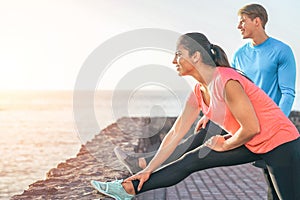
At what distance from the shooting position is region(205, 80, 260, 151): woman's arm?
10.7ft

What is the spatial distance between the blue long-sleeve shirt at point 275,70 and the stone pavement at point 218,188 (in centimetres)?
243

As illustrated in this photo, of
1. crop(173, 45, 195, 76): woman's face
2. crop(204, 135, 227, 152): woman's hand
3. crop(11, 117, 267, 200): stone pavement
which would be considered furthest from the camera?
crop(11, 117, 267, 200): stone pavement

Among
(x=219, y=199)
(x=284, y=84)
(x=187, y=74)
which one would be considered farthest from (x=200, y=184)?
(x=187, y=74)

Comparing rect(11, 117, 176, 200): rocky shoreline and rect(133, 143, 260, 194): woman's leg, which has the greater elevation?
rect(11, 117, 176, 200): rocky shoreline

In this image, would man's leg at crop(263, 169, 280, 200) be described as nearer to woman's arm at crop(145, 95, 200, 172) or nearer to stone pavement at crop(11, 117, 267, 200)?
woman's arm at crop(145, 95, 200, 172)

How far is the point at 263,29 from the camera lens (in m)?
4.14

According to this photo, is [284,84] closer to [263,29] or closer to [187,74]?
[263,29]

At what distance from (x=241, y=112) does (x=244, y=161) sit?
19.2 inches

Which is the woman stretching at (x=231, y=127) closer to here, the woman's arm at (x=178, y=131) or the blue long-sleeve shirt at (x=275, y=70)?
the woman's arm at (x=178, y=131)

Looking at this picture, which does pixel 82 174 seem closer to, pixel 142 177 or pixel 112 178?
pixel 112 178

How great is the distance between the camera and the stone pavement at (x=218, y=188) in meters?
6.64

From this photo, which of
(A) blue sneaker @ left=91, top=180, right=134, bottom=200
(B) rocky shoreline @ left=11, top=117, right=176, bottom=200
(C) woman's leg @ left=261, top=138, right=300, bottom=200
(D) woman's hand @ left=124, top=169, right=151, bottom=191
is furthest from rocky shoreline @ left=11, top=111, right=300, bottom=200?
(C) woman's leg @ left=261, top=138, right=300, bottom=200

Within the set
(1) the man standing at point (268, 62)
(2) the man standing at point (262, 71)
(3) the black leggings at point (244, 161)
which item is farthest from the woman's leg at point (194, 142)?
(1) the man standing at point (268, 62)

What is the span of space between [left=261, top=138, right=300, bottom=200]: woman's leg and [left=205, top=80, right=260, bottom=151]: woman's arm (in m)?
0.22
